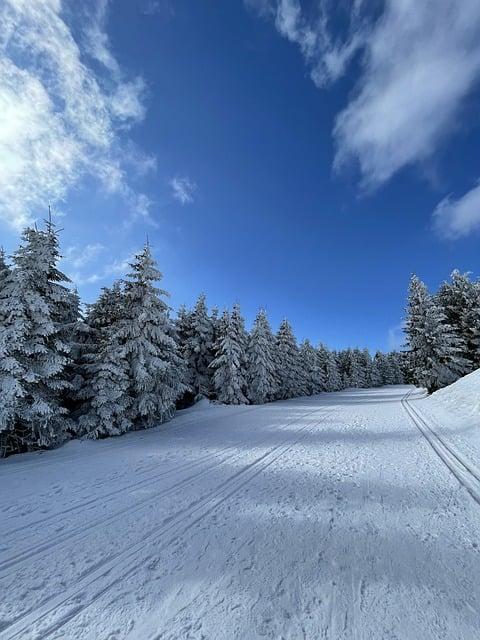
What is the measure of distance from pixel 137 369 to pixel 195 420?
4943 mm

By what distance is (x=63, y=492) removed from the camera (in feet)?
20.2

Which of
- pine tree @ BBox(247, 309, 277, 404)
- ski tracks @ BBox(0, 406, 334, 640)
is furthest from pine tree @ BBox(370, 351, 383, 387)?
ski tracks @ BBox(0, 406, 334, 640)

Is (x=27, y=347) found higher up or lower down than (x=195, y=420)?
higher up

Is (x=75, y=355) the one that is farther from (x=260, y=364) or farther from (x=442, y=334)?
(x=442, y=334)

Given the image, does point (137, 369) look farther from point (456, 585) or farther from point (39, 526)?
point (456, 585)

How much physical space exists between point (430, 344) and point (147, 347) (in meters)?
25.5

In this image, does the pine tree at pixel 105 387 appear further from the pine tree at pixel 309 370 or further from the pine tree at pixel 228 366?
the pine tree at pixel 309 370

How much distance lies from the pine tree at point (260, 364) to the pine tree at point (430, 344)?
13.6 m

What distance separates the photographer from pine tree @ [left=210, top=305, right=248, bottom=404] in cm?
2567

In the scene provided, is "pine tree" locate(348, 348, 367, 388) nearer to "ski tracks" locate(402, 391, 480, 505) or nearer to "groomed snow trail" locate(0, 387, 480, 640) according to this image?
"ski tracks" locate(402, 391, 480, 505)

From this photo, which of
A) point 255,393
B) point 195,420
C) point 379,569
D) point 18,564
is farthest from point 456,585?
point 255,393

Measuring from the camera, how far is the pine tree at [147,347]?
44.3 ft

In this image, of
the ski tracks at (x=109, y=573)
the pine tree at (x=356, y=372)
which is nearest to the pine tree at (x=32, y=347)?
the ski tracks at (x=109, y=573)

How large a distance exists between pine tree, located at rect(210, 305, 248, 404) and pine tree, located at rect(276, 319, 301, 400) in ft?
28.9
